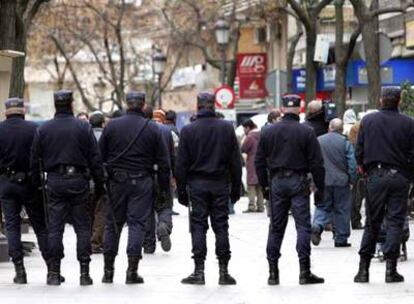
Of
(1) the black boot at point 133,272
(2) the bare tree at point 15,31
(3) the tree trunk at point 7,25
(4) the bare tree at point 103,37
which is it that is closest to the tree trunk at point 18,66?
(2) the bare tree at point 15,31

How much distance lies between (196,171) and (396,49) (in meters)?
29.4

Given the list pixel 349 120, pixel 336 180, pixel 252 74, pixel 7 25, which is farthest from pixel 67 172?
pixel 252 74

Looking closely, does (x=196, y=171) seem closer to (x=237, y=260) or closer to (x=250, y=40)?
(x=237, y=260)

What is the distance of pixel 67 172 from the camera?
46.5 feet

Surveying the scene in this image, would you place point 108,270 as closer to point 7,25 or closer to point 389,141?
point 389,141

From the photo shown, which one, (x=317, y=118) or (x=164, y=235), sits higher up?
(x=317, y=118)

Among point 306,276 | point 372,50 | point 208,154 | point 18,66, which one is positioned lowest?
point 306,276

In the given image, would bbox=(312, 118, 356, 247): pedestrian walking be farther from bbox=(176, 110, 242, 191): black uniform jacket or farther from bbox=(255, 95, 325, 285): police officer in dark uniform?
bbox=(176, 110, 242, 191): black uniform jacket

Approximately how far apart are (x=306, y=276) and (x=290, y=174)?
1077 millimetres

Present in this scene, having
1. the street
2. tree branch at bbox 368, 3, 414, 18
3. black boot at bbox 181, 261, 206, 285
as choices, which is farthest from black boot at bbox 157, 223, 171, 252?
tree branch at bbox 368, 3, 414, 18

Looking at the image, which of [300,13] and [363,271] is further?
[300,13]

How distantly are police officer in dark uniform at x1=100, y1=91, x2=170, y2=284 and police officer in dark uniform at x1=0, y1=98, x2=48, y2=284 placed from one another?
81 centimetres

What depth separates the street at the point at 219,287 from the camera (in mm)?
13320

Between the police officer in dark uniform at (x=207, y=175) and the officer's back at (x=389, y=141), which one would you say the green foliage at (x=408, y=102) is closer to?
the officer's back at (x=389, y=141)
